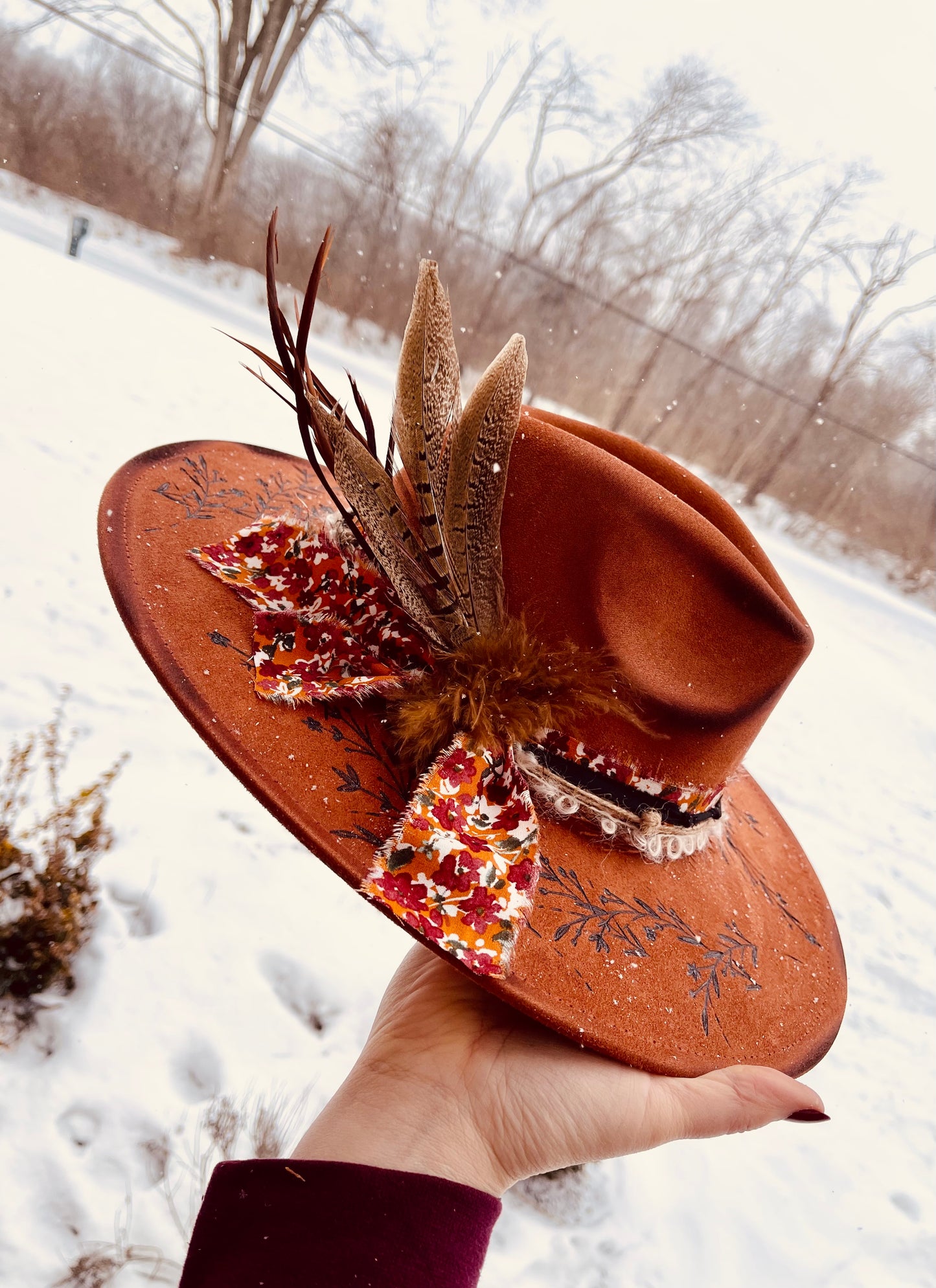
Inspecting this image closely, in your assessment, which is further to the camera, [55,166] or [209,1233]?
[55,166]

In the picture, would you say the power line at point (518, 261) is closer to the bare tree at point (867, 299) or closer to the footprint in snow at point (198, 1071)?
the bare tree at point (867, 299)

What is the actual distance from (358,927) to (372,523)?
122cm

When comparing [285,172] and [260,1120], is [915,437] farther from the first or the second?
[260,1120]

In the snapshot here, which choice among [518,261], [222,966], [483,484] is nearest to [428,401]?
[483,484]

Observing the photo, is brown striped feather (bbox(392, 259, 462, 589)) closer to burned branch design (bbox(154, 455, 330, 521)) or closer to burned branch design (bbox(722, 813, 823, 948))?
burned branch design (bbox(154, 455, 330, 521))

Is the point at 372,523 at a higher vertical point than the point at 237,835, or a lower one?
higher

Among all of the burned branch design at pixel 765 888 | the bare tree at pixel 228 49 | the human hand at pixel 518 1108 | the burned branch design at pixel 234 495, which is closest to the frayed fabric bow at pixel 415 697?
the burned branch design at pixel 234 495

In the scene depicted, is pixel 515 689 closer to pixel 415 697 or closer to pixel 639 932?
pixel 415 697

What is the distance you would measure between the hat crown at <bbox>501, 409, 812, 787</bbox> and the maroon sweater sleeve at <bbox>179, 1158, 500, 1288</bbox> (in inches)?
19.1

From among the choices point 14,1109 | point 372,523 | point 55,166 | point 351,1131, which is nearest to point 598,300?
point 55,166

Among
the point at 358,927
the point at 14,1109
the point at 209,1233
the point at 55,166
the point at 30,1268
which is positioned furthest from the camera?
the point at 55,166

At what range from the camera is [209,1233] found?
658mm

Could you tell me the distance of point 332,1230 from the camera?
2.07 ft

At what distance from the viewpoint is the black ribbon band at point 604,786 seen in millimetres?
741
